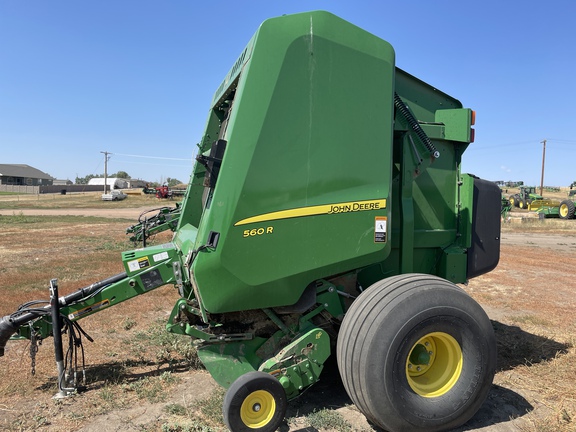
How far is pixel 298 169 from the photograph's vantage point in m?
2.95

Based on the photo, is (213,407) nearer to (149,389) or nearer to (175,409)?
(175,409)

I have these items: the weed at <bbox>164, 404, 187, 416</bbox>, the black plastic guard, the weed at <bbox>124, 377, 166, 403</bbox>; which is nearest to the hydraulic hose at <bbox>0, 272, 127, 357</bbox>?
the weed at <bbox>124, 377, 166, 403</bbox>

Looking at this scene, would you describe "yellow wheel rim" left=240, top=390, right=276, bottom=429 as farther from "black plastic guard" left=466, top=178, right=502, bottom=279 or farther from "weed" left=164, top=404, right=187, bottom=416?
"black plastic guard" left=466, top=178, right=502, bottom=279

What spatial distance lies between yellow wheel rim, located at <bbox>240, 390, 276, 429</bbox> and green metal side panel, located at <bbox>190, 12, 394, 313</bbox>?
60 centimetres

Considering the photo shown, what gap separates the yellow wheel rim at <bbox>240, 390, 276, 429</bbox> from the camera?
106 inches

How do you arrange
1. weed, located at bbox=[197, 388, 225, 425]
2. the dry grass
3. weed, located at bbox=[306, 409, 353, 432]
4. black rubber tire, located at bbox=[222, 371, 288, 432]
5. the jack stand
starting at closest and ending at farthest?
1. black rubber tire, located at bbox=[222, 371, 288, 432]
2. weed, located at bbox=[306, 409, 353, 432]
3. weed, located at bbox=[197, 388, 225, 425]
4. the jack stand
5. the dry grass

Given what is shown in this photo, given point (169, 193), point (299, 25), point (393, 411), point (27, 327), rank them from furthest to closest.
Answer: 1. point (169, 193)
2. point (27, 327)
3. point (299, 25)
4. point (393, 411)

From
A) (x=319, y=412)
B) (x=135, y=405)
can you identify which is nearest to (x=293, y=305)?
(x=319, y=412)

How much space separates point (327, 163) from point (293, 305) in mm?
1111

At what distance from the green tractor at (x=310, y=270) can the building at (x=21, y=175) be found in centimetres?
9230

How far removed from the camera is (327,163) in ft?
9.92

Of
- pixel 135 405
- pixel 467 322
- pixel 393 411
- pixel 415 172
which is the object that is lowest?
pixel 135 405

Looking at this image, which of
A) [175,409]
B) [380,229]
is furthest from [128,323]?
[380,229]

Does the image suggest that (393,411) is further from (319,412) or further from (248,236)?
(248,236)
